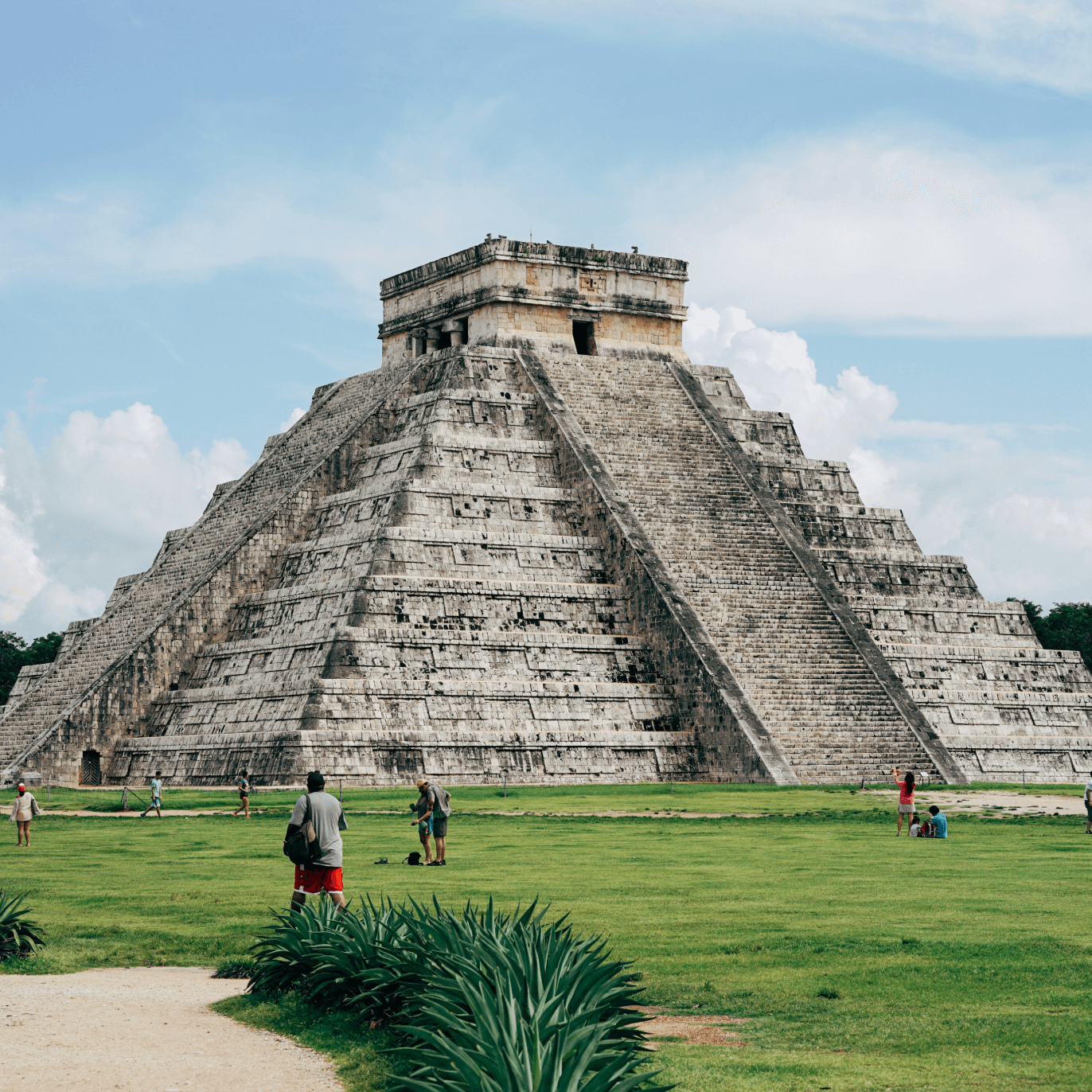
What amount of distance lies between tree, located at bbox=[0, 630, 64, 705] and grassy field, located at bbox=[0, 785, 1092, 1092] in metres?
37.2

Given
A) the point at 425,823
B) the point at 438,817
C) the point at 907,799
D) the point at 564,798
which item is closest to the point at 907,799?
the point at 907,799

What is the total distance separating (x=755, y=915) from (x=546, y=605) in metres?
21.9

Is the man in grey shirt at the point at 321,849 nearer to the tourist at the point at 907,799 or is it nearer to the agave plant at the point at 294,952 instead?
the agave plant at the point at 294,952

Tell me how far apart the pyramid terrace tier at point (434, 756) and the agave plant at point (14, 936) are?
18.5 meters

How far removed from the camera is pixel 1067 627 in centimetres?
6209

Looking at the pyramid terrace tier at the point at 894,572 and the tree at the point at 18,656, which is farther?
the tree at the point at 18,656

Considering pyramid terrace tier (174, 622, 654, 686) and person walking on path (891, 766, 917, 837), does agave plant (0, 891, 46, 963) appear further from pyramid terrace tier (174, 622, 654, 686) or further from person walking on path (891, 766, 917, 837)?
pyramid terrace tier (174, 622, 654, 686)

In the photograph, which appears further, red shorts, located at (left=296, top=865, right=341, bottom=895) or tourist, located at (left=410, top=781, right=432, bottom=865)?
tourist, located at (left=410, top=781, right=432, bottom=865)

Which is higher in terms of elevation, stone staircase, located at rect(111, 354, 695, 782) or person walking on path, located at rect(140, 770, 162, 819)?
stone staircase, located at rect(111, 354, 695, 782)

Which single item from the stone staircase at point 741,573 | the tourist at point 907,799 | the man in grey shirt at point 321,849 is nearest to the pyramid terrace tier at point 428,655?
the stone staircase at point 741,573

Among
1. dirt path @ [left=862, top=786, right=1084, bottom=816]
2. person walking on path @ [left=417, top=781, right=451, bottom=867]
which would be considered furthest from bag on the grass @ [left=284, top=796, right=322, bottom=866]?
dirt path @ [left=862, top=786, right=1084, bottom=816]

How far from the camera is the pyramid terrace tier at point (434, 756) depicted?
30969 mm

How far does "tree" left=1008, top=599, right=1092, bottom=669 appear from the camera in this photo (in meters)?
60.6

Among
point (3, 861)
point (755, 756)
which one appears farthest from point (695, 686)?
point (3, 861)
